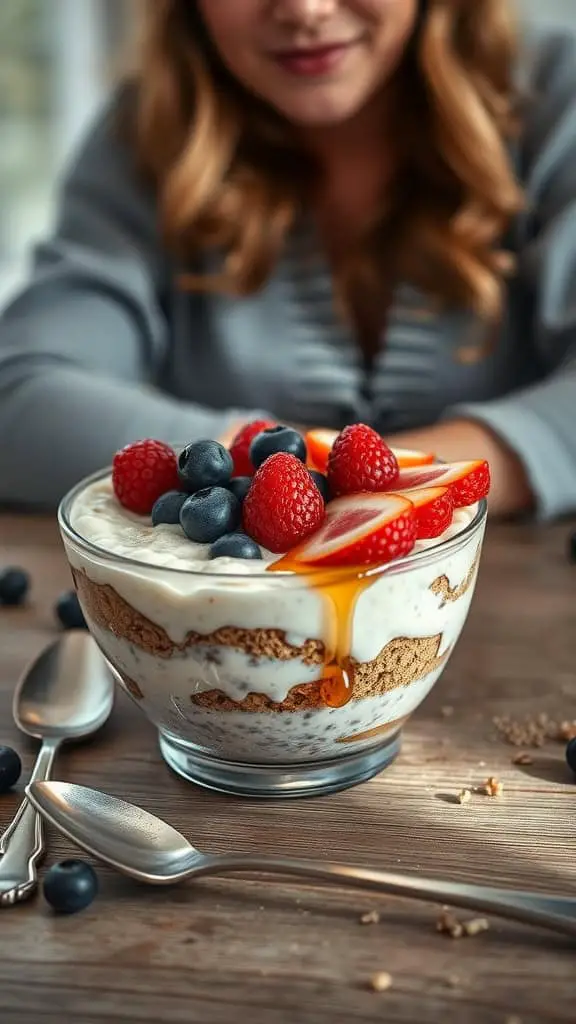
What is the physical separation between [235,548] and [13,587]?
40cm

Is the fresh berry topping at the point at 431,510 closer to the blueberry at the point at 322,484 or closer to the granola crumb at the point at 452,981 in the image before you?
the blueberry at the point at 322,484

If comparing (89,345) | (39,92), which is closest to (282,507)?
(89,345)

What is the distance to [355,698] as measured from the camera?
0.59 meters

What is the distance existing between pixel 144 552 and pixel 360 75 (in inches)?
38.7

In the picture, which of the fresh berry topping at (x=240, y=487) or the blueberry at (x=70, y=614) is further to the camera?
the blueberry at (x=70, y=614)

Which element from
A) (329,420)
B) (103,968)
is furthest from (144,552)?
(329,420)

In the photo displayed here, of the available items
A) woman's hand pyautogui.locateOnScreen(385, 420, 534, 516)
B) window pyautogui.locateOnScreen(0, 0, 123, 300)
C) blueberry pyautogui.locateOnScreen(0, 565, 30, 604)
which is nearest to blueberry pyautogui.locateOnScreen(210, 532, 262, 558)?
blueberry pyautogui.locateOnScreen(0, 565, 30, 604)

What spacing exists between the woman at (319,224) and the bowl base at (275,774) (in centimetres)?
71

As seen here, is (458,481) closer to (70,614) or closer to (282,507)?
(282,507)

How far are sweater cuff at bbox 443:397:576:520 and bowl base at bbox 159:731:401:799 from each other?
0.55m

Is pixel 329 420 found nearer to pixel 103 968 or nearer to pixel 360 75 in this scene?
pixel 360 75

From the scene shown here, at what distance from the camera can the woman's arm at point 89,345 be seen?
1.21 m

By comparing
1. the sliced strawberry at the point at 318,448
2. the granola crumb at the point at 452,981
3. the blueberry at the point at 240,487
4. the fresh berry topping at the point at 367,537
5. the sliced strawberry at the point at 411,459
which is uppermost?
the fresh berry topping at the point at 367,537

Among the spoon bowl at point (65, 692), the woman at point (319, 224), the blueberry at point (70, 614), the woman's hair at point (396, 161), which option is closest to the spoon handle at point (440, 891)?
the spoon bowl at point (65, 692)
